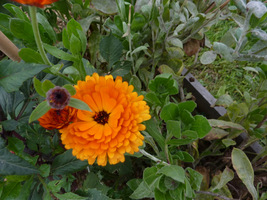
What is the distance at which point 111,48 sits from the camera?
850 millimetres

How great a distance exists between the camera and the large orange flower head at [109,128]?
1.84ft

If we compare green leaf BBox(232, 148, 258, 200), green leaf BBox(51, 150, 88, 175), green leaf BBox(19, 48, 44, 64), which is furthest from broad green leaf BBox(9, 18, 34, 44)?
green leaf BBox(232, 148, 258, 200)

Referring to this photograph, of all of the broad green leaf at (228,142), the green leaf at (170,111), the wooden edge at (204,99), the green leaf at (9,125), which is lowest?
the wooden edge at (204,99)

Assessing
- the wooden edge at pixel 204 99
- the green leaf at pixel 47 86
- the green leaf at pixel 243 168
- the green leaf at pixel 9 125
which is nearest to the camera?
the green leaf at pixel 47 86

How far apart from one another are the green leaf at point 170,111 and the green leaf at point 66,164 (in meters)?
0.26

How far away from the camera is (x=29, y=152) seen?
2.41ft

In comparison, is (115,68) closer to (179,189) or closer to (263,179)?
(179,189)

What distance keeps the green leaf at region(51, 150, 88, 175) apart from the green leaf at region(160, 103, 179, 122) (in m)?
0.26

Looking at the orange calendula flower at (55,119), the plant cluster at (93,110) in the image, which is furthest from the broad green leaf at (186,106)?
the orange calendula flower at (55,119)

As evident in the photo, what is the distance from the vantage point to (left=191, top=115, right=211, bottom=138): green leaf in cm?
60

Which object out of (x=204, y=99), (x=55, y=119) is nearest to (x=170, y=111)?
(x=55, y=119)

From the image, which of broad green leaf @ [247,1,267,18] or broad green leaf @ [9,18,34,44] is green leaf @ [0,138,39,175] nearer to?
broad green leaf @ [9,18,34,44]

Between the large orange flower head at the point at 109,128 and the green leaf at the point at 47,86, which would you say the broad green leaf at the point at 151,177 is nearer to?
the large orange flower head at the point at 109,128

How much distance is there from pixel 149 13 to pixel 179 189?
0.56 m
